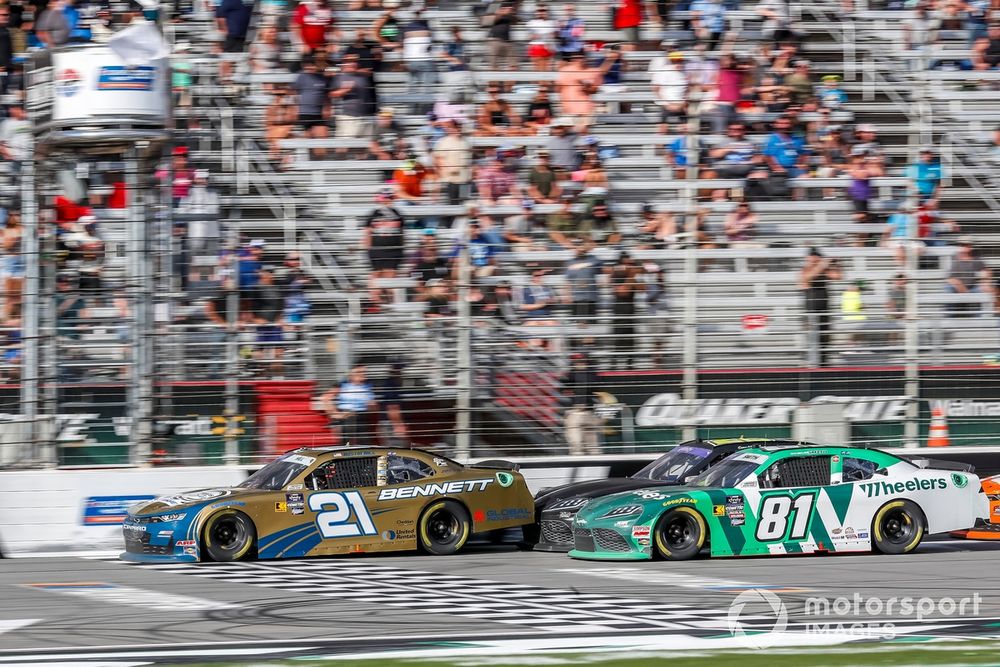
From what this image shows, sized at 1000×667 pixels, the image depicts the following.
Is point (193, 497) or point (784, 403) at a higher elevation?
point (784, 403)

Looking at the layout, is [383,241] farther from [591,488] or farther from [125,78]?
[591,488]

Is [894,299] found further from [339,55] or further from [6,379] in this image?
[6,379]

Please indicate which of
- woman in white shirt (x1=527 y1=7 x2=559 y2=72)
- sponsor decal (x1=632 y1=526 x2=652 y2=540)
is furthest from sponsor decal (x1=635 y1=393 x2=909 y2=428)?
woman in white shirt (x1=527 y1=7 x2=559 y2=72)

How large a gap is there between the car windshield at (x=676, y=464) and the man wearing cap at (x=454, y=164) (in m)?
4.18

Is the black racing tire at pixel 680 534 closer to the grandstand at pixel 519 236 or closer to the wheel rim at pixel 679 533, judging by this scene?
the wheel rim at pixel 679 533

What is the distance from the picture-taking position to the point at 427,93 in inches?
741

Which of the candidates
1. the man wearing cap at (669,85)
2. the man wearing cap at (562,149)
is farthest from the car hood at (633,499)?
the man wearing cap at (669,85)

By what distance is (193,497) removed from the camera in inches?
549

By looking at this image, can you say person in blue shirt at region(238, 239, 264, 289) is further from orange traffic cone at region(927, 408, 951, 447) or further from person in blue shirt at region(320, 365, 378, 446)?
orange traffic cone at region(927, 408, 951, 447)

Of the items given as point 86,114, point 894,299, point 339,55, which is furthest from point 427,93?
point 894,299

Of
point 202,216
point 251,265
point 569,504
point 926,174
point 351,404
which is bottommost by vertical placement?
point 569,504

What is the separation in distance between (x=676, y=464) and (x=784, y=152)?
5.65m

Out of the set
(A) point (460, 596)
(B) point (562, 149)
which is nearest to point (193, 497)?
(A) point (460, 596)

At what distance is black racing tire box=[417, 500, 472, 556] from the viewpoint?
14.4m
